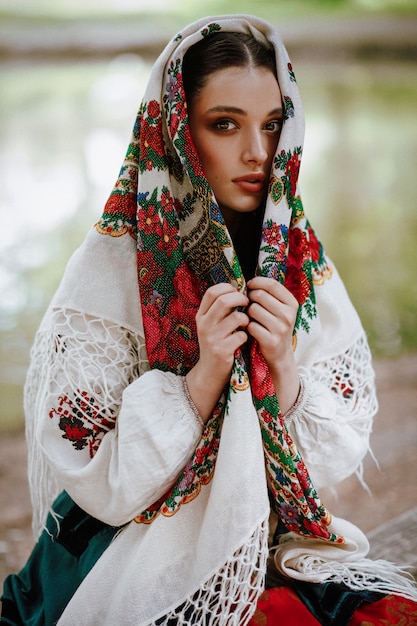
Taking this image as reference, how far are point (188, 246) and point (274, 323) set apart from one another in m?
0.22

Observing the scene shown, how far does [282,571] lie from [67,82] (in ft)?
26.3

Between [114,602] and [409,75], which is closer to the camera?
[114,602]

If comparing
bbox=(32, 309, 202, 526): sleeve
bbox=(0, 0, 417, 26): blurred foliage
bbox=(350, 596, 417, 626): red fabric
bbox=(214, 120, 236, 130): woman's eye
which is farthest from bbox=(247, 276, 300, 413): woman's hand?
bbox=(0, 0, 417, 26): blurred foliage

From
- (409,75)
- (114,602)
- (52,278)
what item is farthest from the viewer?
(409,75)

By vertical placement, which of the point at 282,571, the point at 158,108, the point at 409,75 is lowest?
the point at 282,571

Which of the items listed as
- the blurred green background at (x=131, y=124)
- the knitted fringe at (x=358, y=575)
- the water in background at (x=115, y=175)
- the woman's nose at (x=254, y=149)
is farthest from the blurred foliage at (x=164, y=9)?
the knitted fringe at (x=358, y=575)

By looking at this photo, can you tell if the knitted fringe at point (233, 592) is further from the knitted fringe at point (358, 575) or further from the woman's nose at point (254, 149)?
the woman's nose at point (254, 149)

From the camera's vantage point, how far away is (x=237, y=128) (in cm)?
→ 118

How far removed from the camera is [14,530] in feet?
7.47

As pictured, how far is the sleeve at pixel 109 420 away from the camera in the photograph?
1080 mm

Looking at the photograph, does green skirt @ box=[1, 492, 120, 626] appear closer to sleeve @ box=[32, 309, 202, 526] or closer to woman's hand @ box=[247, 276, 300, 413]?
sleeve @ box=[32, 309, 202, 526]

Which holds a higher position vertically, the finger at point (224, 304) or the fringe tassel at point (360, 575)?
the finger at point (224, 304)

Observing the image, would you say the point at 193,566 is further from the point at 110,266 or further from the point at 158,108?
the point at 158,108

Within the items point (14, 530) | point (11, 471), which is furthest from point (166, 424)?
point (11, 471)
